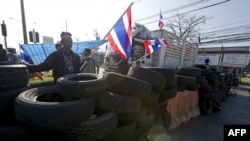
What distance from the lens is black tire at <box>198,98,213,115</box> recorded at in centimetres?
608

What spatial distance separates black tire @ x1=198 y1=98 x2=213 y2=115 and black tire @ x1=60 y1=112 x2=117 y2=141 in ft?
16.2

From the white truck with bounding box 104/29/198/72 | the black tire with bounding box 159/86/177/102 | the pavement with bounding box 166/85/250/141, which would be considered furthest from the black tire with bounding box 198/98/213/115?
the white truck with bounding box 104/29/198/72

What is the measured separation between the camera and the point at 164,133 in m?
3.81

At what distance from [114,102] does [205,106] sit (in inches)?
193

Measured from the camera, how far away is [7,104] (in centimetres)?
227

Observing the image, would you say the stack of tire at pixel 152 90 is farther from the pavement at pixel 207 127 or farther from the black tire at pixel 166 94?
the pavement at pixel 207 127

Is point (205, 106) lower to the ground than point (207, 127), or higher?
higher

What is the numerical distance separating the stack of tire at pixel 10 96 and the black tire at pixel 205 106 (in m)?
5.70

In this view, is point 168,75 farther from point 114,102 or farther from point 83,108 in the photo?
point 83,108

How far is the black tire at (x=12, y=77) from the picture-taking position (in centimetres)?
220

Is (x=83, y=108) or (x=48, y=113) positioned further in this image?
(x=83, y=108)

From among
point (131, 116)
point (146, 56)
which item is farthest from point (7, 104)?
point (146, 56)

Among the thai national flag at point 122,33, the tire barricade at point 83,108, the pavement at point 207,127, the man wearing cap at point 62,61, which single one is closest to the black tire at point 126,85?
the tire barricade at point 83,108

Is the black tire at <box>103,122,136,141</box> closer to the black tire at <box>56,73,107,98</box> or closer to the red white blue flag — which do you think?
the black tire at <box>56,73,107,98</box>
